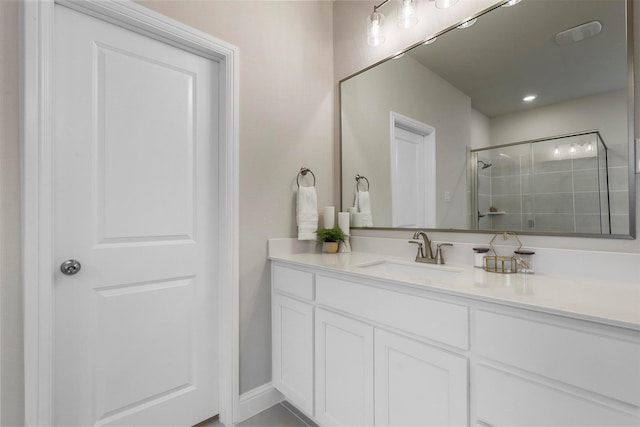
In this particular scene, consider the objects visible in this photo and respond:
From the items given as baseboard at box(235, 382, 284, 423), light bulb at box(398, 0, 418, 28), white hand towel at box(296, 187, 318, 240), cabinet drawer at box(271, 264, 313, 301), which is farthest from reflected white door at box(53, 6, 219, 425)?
light bulb at box(398, 0, 418, 28)

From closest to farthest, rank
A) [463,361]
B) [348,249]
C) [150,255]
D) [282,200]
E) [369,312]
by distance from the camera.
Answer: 1. [463,361]
2. [369,312]
3. [150,255]
4. [282,200]
5. [348,249]

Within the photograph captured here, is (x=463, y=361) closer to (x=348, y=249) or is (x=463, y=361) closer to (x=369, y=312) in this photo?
(x=369, y=312)

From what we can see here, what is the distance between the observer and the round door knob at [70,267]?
1227mm

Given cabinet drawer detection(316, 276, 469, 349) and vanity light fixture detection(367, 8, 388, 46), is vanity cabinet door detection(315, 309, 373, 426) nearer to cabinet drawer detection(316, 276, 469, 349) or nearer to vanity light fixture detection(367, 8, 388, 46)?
cabinet drawer detection(316, 276, 469, 349)

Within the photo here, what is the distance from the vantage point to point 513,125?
1.36m

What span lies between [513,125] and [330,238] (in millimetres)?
1107

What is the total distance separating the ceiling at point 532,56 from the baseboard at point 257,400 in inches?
72.7

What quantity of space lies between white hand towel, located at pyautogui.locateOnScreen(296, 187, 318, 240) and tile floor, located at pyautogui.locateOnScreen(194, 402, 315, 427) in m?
0.97

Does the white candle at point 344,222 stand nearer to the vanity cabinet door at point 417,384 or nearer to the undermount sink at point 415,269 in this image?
the undermount sink at point 415,269

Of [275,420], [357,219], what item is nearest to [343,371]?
[275,420]

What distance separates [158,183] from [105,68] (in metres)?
0.53

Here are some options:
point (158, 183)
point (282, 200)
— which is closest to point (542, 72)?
point (282, 200)

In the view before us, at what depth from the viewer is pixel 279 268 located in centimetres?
171

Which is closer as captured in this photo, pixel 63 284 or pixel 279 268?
pixel 63 284
